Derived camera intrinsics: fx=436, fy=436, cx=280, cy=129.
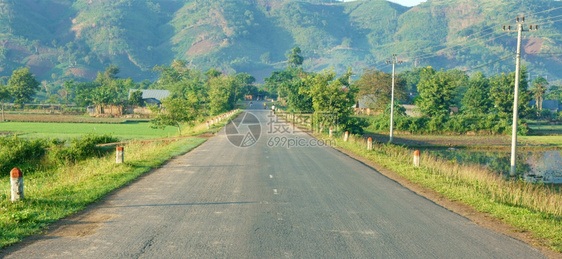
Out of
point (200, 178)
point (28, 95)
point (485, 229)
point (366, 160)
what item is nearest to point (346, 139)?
point (366, 160)

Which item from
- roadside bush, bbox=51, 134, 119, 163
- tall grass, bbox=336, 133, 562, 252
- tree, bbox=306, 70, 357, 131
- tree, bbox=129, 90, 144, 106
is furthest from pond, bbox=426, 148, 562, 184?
tree, bbox=129, 90, 144, 106

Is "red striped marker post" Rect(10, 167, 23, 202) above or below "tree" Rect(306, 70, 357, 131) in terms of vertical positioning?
below

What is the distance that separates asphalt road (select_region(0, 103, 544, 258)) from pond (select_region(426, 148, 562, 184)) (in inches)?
→ 504

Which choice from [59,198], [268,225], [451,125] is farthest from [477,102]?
[59,198]

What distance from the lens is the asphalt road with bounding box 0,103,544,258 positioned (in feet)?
23.6

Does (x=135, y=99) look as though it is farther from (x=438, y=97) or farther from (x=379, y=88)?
(x=438, y=97)

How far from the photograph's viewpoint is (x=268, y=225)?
869 cm

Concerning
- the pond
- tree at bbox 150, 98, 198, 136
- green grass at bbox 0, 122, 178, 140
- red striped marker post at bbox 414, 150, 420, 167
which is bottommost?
the pond

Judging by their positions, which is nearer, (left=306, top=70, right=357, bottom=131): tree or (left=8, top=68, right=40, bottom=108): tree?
(left=306, top=70, right=357, bottom=131): tree

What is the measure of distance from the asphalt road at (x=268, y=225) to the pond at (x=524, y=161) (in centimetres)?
1280

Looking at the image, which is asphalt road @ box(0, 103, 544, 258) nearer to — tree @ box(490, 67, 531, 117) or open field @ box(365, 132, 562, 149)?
open field @ box(365, 132, 562, 149)

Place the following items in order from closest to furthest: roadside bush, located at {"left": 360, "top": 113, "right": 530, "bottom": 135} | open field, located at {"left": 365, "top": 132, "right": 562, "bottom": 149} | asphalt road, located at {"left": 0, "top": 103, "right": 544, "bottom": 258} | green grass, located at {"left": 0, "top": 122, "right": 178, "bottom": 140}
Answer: asphalt road, located at {"left": 0, "top": 103, "right": 544, "bottom": 258} < open field, located at {"left": 365, "top": 132, "right": 562, "bottom": 149} < green grass, located at {"left": 0, "top": 122, "right": 178, "bottom": 140} < roadside bush, located at {"left": 360, "top": 113, "right": 530, "bottom": 135}

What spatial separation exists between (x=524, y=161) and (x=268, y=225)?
96.9ft

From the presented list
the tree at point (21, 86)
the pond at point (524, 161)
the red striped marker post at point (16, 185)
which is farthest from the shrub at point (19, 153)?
the tree at point (21, 86)
